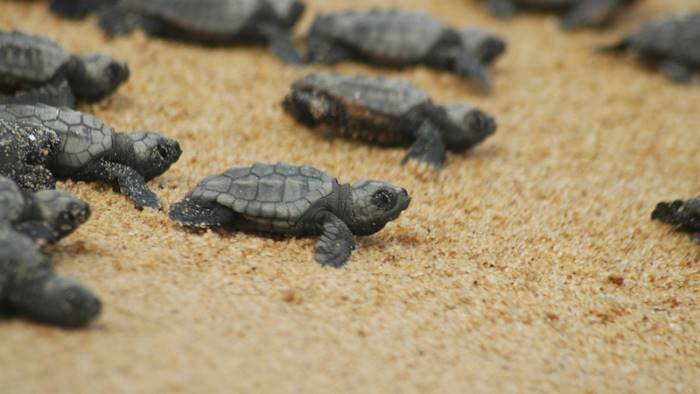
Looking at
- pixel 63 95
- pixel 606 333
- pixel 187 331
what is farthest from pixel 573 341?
pixel 63 95

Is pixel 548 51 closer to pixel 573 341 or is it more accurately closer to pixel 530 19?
pixel 530 19

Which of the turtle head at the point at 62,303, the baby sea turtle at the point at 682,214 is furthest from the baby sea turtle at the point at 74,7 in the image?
the baby sea turtle at the point at 682,214

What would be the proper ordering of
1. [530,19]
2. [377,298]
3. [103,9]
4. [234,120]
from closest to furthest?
[377,298], [234,120], [103,9], [530,19]

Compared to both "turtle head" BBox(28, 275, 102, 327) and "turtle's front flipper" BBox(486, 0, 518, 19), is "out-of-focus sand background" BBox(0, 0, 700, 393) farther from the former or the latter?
"turtle's front flipper" BBox(486, 0, 518, 19)

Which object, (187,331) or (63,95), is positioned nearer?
(187,331)

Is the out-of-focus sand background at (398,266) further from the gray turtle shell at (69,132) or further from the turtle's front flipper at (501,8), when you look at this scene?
the turtle's front flipper at (501,8)

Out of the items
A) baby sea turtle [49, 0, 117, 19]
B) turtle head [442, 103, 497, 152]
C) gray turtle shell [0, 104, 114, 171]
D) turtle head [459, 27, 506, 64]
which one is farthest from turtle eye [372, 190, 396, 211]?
baby sea turtle [49, 0, 117, 19]

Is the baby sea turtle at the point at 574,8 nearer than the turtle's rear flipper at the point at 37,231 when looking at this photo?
No
